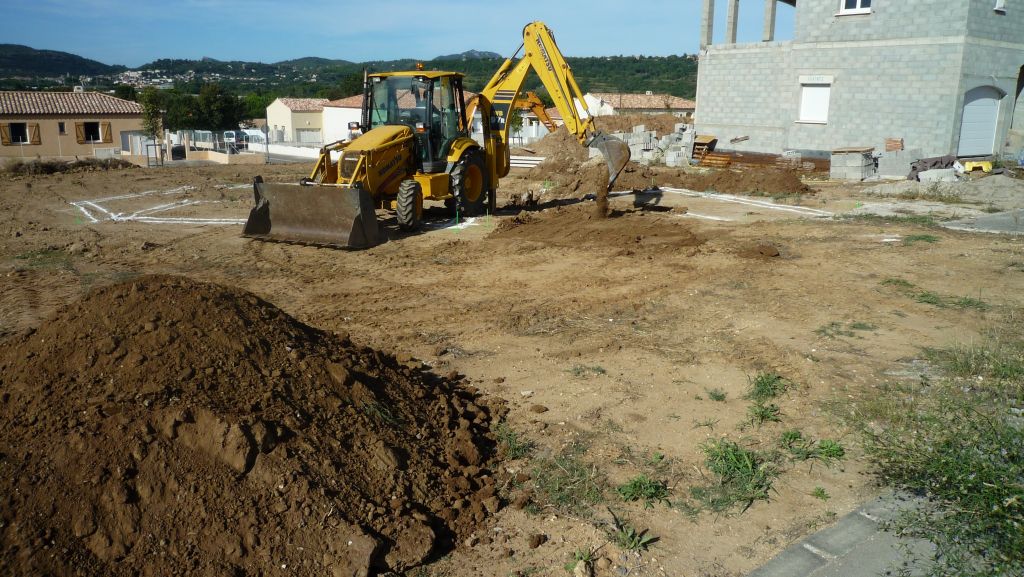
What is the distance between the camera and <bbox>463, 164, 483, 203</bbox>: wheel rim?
14633 millimetres

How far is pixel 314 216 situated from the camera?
11969 mm

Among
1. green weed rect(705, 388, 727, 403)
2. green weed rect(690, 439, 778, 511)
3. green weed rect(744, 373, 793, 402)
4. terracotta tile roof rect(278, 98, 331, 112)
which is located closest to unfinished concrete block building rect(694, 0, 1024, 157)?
green weed rect(744, 373, 793, 402)

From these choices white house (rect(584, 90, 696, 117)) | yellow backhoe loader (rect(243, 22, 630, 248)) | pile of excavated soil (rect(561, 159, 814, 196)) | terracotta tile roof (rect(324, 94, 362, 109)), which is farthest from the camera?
terracotta tile roof (rect(324, 94, 362, 109))

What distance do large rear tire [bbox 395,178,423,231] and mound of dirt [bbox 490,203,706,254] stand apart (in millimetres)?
1475

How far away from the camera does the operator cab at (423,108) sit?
44.5 ft

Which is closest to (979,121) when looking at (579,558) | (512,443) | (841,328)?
(841,328)

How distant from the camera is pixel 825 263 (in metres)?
10.5

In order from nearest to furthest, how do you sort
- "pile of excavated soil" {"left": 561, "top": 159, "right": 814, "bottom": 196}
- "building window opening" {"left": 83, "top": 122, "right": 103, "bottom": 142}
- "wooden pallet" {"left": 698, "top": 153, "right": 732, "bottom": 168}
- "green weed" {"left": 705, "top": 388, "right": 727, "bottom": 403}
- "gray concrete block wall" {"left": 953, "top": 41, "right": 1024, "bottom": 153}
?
"green weed" {"left": 705, "top": 388, "right": 727, "bottom": 403} → "pile of excavated soil" {"left": 561, "top": 159, "right": 814, "bottom": 196} → "gray concrete block wall" {"left": 953, "top": 41, "right": 1024, "bottom": 153} → "wooden pallet" {"left": 698, "top": 153, "right": 732, "bottom": 168} → "building window opening" {"left": 83, "top": 122, "right": 103, "bottom": 142}

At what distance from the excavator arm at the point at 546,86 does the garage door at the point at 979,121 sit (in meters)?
12.7

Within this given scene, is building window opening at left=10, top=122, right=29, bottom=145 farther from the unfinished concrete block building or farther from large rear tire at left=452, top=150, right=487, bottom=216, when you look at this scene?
the unfinished concrete block building

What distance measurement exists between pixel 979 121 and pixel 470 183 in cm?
1657

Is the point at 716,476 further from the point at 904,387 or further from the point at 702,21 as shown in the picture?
the point at 702,21

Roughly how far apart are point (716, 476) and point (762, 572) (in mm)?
1050

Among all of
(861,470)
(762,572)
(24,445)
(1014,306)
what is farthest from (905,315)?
(24,445)
